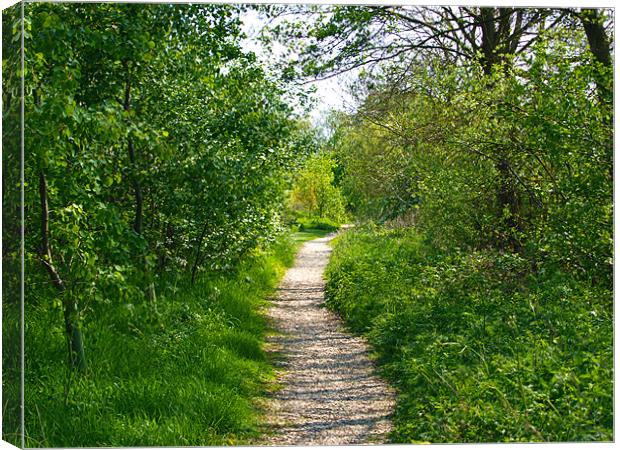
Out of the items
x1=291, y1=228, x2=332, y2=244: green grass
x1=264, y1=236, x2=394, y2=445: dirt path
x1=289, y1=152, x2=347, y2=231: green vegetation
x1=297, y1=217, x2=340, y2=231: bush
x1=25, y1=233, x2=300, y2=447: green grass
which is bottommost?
x1=264, y1=236, x2=394, y2=445: dirt path

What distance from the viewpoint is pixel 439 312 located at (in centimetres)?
790

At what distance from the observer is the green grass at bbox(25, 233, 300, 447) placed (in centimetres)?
531

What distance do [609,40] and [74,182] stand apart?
4.76 meters

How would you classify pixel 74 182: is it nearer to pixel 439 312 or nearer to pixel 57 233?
pixel 57 233

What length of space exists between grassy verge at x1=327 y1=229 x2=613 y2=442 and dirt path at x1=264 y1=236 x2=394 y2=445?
0.22m

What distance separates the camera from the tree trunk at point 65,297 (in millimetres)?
5410

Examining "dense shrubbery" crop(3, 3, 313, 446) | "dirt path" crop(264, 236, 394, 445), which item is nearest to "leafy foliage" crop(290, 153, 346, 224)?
"dirt path" crop(264, 236, 394, 445)

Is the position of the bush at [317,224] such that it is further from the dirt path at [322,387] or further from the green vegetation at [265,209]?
the green vegetation at [265,209]

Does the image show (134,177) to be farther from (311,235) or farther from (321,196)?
(311,235)

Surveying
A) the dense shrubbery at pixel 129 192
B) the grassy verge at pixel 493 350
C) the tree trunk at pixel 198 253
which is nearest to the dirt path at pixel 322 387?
the grassy verge at pixel 493 350

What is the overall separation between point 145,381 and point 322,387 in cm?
169

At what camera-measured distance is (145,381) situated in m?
5.98

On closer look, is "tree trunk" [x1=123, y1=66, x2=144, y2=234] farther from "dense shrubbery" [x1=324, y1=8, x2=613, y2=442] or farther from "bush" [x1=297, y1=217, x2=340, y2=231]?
"bush" [x1=297, y1=217, x2=340, y2=231]

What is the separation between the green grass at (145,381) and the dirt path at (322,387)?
0.25 m
